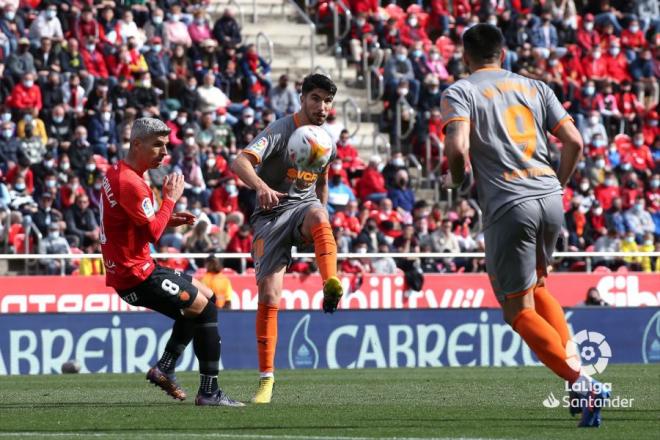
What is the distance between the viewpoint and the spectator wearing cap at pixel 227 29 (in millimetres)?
28219

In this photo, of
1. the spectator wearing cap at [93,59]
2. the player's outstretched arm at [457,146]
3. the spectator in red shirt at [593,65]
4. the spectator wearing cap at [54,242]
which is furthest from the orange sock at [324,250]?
the spectator in red shirt at [593,65]

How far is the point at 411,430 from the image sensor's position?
28.8 ft

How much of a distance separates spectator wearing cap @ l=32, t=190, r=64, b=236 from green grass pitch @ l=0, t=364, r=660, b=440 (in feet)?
21.5

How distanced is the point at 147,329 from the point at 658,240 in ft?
36.5

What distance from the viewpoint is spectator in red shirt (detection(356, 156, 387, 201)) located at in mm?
26281

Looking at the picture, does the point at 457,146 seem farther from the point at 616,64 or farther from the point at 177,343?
the point at 616,64

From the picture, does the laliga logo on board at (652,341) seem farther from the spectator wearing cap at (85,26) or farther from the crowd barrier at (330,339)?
the spectator wearing cap at (85,26)

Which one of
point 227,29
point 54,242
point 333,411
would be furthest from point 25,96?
point 333,411

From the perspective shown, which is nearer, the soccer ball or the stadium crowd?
the soccer ball

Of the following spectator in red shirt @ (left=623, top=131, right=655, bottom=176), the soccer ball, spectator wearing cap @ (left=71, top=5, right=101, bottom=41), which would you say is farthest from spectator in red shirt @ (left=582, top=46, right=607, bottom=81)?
the soccer ball

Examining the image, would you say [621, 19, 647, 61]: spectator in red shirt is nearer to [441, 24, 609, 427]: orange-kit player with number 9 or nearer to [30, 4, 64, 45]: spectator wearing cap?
[30, 4, 64, 45]: spectator wearing cap

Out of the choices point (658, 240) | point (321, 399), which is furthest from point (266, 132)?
point (658, 240)

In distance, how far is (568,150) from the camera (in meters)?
9.12

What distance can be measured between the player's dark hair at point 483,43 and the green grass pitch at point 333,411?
2233 millimetres
